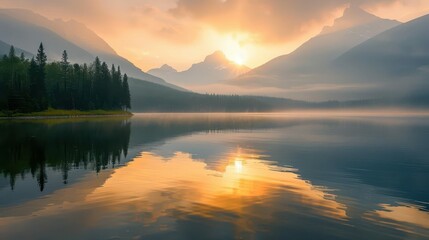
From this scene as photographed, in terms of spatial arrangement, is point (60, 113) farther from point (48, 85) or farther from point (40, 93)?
point (48, 85)

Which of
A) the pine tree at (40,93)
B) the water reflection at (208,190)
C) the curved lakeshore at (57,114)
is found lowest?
the water reflection at (208,190)

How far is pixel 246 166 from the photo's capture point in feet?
124

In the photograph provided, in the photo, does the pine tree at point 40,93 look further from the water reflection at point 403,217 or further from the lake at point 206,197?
the water reflection at point 403,217

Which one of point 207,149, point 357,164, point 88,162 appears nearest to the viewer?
point 88,162

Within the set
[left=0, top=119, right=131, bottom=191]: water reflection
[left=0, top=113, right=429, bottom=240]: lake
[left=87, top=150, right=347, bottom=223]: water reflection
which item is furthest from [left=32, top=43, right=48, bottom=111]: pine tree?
[left=87, top=150, right=347, bottom=223]: water reflection

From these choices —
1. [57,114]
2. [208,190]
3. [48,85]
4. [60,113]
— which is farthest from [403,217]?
[48,85]

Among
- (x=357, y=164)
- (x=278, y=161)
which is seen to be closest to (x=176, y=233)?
(x=278, y=161)

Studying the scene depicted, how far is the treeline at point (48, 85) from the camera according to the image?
138625mm

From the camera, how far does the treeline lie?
13862 centimetres

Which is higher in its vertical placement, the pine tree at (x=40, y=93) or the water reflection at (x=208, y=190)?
the pine tree at (x=40, y=93)

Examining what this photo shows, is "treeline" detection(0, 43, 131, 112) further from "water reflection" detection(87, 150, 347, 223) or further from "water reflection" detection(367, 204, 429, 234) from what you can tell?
"water reflection" detection(367, 204, 429, 234)

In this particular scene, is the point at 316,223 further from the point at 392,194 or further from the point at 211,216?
the point at 392,194

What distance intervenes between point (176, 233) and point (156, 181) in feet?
41.9

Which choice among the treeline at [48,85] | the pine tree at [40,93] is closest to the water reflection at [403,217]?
the treeline at [48,85]
